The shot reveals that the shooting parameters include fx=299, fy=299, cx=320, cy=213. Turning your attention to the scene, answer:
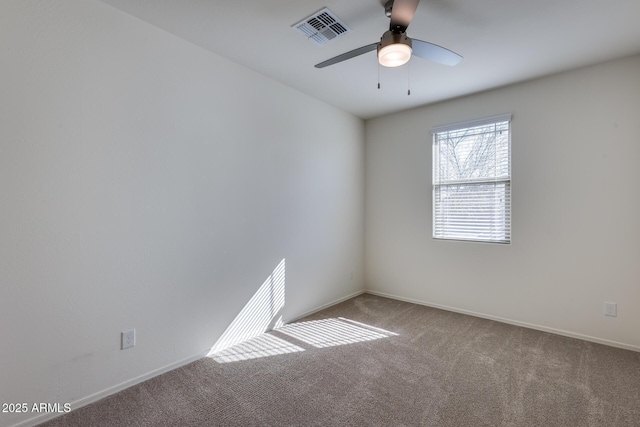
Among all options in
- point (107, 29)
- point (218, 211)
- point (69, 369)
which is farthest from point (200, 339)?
point (107, 29)

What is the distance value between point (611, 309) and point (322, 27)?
11.5 feet

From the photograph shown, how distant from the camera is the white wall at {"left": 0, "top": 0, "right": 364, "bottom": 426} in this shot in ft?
5.53

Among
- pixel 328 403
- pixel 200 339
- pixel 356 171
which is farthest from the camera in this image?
pixel 356 171

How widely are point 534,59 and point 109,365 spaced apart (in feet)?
13.6

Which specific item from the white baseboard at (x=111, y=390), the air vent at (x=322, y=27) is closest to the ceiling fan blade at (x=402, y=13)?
the air vent at (x=322, y=27)

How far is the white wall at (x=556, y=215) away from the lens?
2.67 m

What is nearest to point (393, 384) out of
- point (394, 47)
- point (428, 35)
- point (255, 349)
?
point (255, 349)

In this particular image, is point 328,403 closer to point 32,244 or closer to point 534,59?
point 32,244

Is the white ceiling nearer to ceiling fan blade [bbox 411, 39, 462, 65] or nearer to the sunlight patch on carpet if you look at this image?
ceiling fan blade [bbox 411, 39, 462, 65]

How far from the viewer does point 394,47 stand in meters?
A: 1.73

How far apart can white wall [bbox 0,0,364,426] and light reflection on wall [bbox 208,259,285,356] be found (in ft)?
0.34

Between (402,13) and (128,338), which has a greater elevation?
(402,13)

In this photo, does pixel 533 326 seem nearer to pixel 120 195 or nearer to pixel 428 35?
pixel 428 35

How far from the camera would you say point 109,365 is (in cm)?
200
